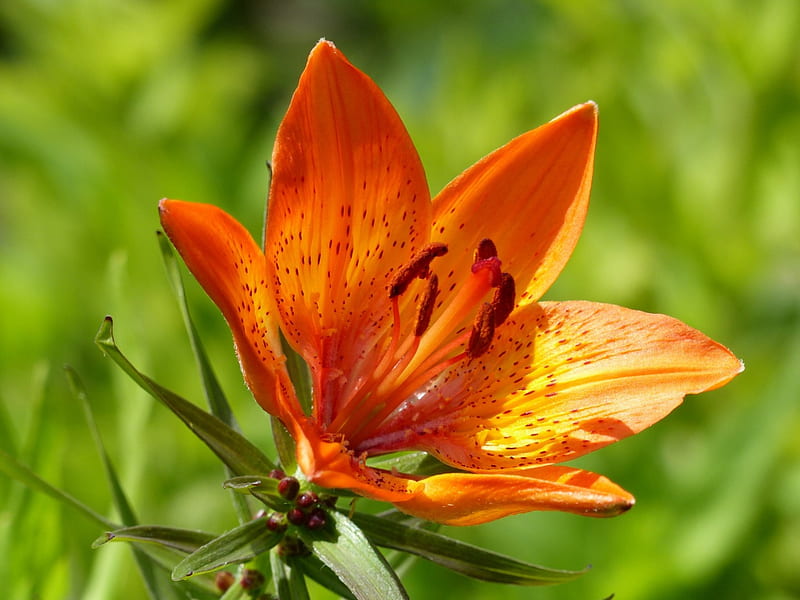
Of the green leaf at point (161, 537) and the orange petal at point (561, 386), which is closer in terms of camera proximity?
the green leaf at point (161, 537)

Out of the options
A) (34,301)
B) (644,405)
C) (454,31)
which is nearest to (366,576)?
(644,405)

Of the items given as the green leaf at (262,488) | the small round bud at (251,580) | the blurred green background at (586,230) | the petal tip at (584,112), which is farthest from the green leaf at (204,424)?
the blurred green background at (586,230)

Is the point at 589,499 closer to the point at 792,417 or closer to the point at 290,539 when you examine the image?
the point at 290,539

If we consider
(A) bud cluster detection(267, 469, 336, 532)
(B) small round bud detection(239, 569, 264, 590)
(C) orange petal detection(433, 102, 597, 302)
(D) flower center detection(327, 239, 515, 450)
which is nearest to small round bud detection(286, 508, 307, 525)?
(A) bud cluster detection(267, 469, 336, 532)

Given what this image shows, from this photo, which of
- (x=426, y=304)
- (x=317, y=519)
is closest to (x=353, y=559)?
(x=317, y=519)

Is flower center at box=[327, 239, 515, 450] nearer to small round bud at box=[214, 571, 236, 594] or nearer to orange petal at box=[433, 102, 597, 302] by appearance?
orange petal at box=[433, 102, 597, 302]

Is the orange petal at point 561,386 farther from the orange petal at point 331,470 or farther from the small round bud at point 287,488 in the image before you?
the small round bud at point 287,488
